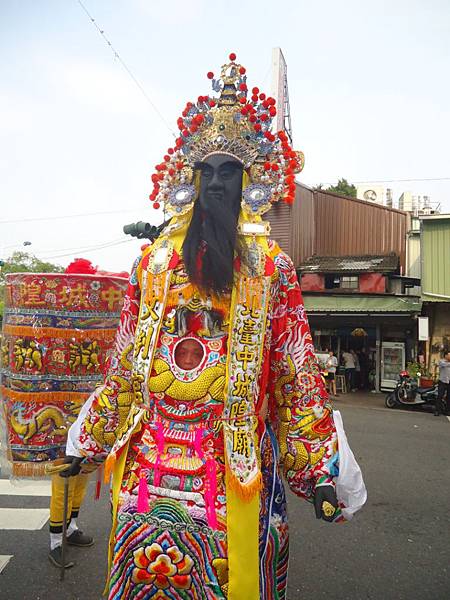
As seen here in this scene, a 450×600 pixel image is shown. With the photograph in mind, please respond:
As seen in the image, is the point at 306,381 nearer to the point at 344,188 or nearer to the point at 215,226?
the point at 215,226

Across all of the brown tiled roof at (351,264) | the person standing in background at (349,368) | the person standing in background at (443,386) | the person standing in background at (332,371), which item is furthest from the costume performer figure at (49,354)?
the brown tiled roof at (351,264)

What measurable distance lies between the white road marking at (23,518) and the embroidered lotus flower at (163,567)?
276cm

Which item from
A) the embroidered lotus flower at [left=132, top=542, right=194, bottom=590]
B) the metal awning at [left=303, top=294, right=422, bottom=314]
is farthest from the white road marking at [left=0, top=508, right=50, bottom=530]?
the metal awning at [left=303, top=294, right=422, bottom=314]

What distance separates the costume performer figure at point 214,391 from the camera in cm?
164

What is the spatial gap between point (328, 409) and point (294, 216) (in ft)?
51.8

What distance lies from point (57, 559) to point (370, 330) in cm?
1295

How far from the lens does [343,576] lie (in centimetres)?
327

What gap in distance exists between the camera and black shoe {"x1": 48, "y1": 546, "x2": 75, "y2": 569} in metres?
3.28

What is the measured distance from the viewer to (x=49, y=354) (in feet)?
9.93

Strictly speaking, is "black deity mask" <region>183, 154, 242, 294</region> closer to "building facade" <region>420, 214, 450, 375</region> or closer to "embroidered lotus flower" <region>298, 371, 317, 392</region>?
"embroidered lotus flower" <region>298, 371, 317, 392</region>

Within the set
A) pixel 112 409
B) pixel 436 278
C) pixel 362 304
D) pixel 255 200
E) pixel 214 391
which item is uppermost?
pixel 436 278

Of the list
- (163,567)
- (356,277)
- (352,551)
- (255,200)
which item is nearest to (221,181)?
(255,200)

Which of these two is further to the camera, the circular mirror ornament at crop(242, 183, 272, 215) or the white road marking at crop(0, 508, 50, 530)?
the white road marking at crop(0, 508, 50, 530)

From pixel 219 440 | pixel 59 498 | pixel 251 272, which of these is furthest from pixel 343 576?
pixel 251 272
